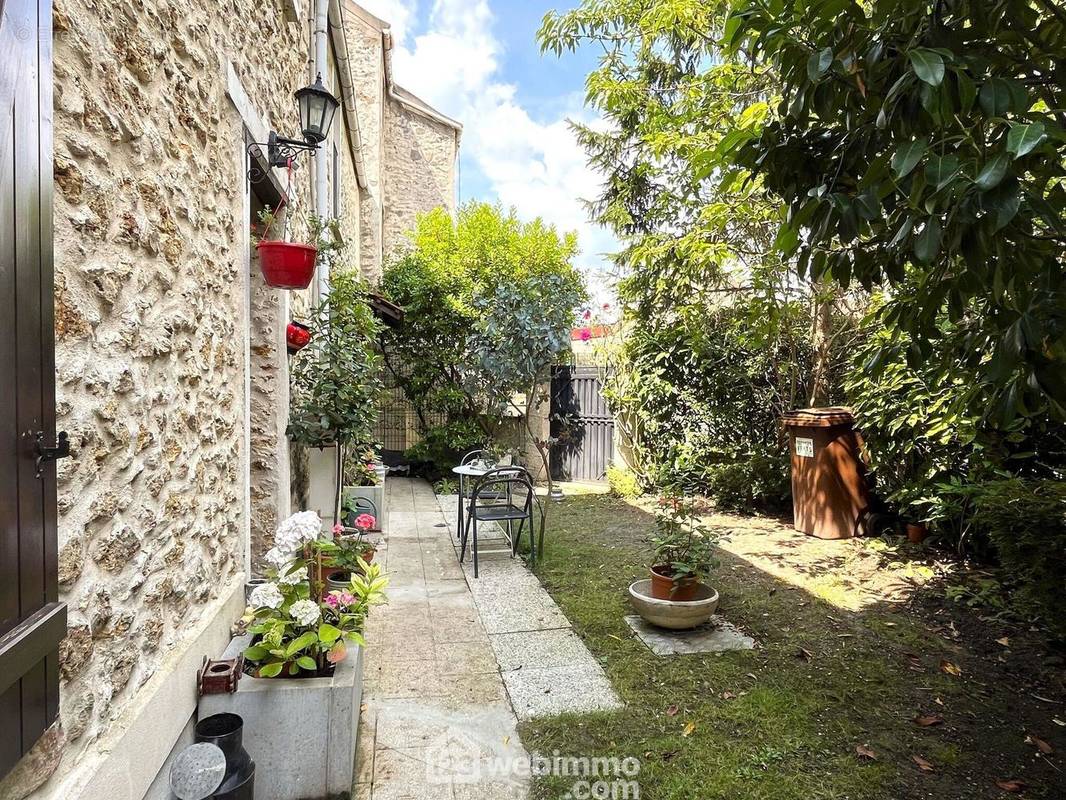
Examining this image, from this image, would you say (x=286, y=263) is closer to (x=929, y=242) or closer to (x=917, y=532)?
(x=929, y=242)

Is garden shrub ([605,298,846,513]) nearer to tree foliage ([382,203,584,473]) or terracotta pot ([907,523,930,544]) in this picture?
tree foliage ([382,203,584,473])

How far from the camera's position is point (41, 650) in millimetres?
1230

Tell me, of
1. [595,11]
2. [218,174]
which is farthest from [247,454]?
[595,11]

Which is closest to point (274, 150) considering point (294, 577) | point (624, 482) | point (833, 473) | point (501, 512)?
point (294, 577)

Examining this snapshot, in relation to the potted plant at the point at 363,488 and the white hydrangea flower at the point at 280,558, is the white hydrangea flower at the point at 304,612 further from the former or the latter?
the potted plant at the point at 363,488

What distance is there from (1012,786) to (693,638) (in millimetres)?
1675

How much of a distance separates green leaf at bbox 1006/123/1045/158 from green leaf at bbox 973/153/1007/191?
1.1 inches

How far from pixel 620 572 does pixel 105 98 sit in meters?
4.56

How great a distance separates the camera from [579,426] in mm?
9680

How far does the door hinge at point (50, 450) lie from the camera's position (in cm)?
124

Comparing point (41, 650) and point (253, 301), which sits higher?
point (253, 301)

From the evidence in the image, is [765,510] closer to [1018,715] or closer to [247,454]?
[1018,715]

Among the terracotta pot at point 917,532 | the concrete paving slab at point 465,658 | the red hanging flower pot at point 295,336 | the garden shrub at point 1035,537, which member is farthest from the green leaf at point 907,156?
the terracotta pot at point 917,532

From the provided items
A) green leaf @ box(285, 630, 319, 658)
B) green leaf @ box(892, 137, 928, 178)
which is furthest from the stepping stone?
green leaf @ box(892, 137, 928, 178)
